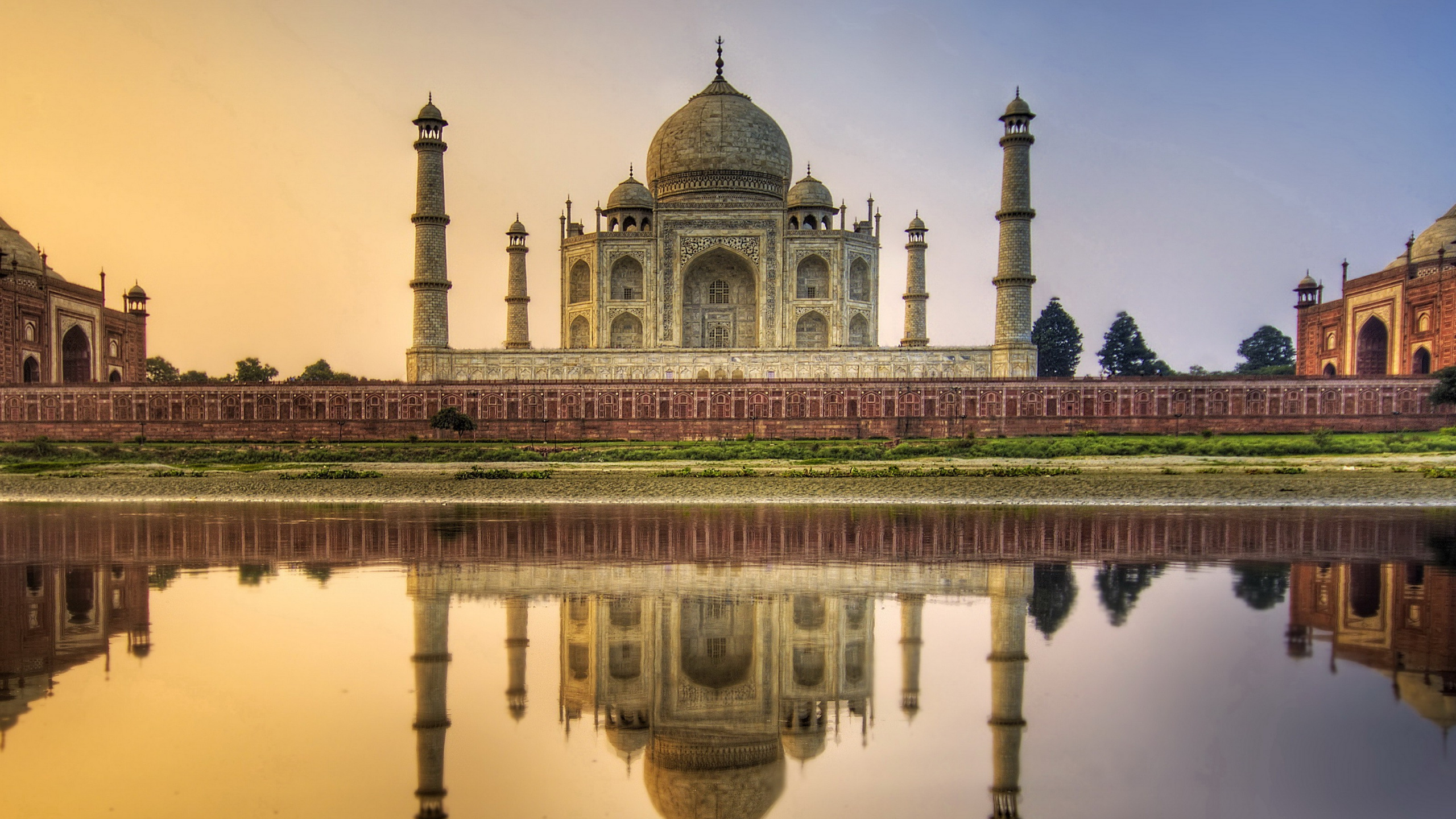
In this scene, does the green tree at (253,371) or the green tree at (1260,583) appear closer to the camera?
the green tree at (1260,583)

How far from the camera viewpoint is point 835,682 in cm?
624

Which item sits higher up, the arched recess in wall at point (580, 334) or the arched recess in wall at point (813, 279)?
the arched recess in wall at point (813, 279)

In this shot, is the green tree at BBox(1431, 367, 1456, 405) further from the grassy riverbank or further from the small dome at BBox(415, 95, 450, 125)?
the small dome at BBox(415, 95, 450, 125)

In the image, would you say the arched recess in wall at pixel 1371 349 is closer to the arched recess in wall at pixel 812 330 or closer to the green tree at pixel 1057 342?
the green tree at pixel 1057 342

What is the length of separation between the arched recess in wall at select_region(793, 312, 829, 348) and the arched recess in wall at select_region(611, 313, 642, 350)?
696cm

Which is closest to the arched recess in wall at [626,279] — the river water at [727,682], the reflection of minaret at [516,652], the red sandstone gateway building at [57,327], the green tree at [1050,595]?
the red sandstone gateway building at [57,327]

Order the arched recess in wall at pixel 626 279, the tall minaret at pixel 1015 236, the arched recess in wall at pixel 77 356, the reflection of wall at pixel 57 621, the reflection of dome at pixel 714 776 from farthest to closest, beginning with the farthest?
1. the arched recess in wall at pixel 77 356
2. the arched recess in wall at pixel 626 279
3. the tall minaret at pixel 1015 236
4. the reflection of wall at pixel 57 621
5. the reflection of dome at pixel 714 776

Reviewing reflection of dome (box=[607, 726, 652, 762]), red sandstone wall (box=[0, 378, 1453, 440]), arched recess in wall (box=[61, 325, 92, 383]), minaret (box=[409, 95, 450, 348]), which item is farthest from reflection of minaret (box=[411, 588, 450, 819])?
arched recess in wall (box=[61, 325, 92, 383])

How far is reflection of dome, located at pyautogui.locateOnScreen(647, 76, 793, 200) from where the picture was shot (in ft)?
150

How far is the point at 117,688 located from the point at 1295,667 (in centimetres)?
718

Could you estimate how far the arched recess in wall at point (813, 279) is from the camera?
148ft

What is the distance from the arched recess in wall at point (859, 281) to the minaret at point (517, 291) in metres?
14.6

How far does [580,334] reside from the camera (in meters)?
46.1

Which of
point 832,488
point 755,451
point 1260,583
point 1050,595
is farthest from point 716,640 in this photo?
point 755,451
